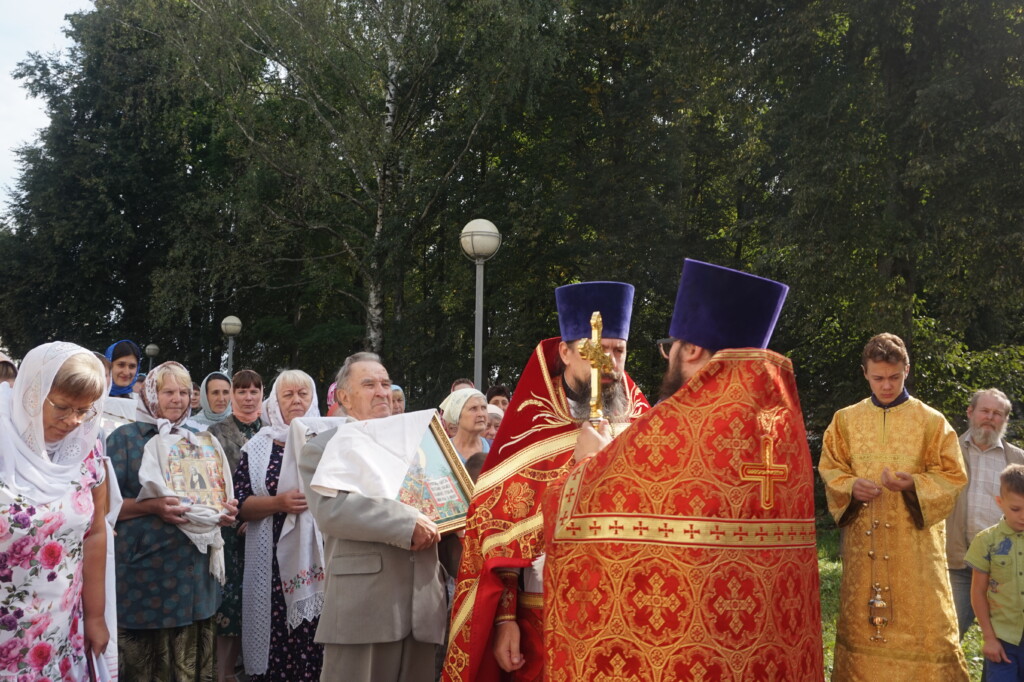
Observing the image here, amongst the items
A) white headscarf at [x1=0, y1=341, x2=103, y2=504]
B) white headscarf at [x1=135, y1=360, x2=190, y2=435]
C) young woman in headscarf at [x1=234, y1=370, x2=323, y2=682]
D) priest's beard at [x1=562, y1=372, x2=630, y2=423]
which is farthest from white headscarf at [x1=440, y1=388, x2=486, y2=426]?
white headscarf at [x1=0, y1=341, x2=103, y2=504]

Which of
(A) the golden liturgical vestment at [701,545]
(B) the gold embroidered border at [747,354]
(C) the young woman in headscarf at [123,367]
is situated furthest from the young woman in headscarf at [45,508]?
(C) the young woman in headscarf at [123,367]

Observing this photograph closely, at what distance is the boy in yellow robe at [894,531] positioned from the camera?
15.7 ft

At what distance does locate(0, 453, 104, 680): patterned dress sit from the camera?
3613mm

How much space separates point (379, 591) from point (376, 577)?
0.21 feet

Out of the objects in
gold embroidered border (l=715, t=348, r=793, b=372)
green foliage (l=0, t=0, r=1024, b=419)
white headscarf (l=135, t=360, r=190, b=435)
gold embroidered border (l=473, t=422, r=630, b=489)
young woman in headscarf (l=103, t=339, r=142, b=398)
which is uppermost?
green foliage (l=0, t=0, r=1024, b=419)

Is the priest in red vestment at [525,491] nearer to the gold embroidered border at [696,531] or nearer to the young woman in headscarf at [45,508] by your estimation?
the gold embroidered border at [696,531]

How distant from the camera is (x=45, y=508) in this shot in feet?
12.2

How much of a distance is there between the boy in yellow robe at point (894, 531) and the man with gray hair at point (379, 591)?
2.12 m

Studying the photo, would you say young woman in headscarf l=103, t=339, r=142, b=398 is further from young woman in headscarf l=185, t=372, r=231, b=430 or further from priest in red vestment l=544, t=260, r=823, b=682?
priest in red vestment l=544, t=260, r=823, b=682

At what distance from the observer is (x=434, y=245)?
84.9 ft

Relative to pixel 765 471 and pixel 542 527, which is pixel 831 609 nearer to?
pixel 542 527

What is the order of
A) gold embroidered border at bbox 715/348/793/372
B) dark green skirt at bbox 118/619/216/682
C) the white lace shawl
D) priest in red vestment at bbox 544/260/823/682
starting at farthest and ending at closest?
the white lace shawl < dark green skirt at bbox 118/619/216/682 < gold embroidered border at bbox 715/348/793/372 < priest in red vestment at bbox 544/260/823/682

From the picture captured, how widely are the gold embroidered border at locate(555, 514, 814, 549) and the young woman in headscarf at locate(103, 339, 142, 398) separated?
5785mm

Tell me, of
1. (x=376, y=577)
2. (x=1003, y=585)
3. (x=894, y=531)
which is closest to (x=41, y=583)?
(x=376, y=577)
